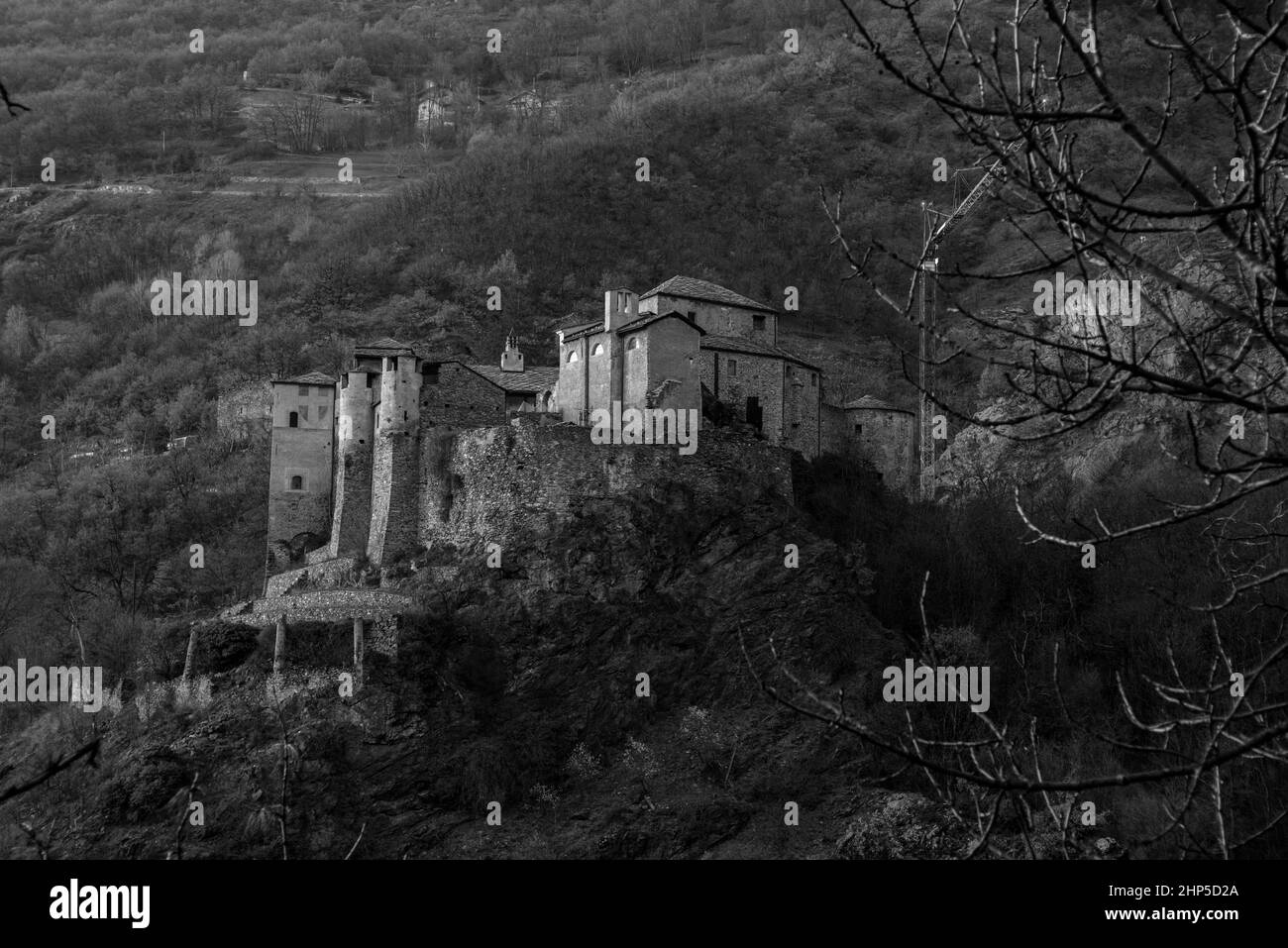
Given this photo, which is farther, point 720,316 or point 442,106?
point 442,106

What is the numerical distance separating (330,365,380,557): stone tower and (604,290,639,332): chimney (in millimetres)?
7745

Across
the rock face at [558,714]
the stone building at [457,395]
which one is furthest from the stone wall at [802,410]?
the stone building at [457,395]

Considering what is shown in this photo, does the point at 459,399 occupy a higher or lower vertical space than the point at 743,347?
lower

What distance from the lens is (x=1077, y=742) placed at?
4238cm

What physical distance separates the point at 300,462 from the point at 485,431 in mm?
7418

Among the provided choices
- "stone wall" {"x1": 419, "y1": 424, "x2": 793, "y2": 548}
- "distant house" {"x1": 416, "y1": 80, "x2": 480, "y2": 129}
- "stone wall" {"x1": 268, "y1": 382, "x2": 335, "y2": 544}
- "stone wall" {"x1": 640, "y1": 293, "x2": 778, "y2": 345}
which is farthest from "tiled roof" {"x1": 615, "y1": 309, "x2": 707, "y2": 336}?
"distant house" {"x1": 416, "y1": 80, "x2": 480, "y2": 129}

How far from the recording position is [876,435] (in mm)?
53062

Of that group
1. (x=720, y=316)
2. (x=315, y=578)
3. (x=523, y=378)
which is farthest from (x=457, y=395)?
(x=720, y=316)

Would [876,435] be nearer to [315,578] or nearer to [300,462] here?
[300,462]

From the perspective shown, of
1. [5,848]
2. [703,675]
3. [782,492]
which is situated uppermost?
[782,492]
